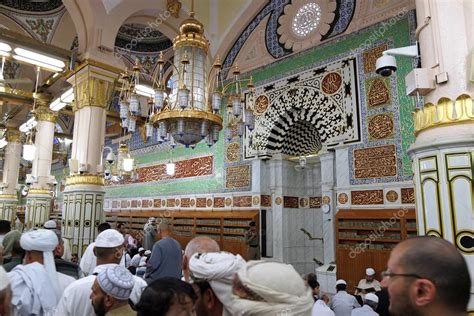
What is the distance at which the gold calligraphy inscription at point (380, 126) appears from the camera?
4.91 m

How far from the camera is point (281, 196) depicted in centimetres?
631

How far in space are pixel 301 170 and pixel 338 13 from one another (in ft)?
9.21

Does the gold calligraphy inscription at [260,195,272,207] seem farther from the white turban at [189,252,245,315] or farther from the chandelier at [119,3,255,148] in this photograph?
the white turban at [189,252,245,315]

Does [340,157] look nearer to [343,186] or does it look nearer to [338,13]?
[343,186]

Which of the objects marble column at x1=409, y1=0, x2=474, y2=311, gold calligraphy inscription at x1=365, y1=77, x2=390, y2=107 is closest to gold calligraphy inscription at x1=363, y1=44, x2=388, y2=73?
gold calligraphy inscription at x1=365, y1=77, x2=390, y2=107

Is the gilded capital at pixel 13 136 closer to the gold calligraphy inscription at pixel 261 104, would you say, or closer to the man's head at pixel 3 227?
the gold calligraphy inscription at pixel 261 104

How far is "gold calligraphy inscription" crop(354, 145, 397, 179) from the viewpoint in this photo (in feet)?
15.9

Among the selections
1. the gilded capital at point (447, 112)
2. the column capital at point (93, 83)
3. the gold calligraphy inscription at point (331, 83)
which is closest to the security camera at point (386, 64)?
the gilded capital at point (447, 112)

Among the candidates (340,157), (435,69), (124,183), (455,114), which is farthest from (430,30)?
(124,183)

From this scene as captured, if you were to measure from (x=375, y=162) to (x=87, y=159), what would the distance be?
4299 millimetres

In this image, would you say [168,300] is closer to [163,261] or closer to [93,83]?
[163,261]

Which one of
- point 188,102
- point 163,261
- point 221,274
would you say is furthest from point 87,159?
point 221,274

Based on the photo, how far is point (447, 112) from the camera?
2.08 metres

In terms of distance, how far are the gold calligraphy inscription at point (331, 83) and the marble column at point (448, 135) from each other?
10.8 ft
